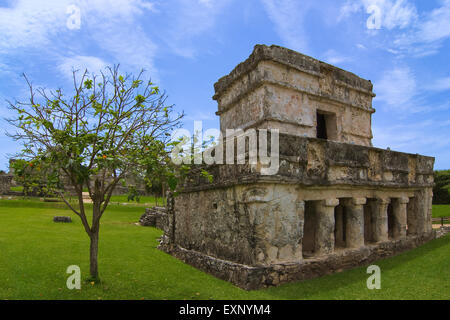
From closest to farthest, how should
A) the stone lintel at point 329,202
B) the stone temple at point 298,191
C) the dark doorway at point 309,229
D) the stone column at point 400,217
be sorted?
the stone temple at point 298,191 < the stone lintel at point 329,202 < the dark doorway at point 309,229 < the stone column at point 400,217

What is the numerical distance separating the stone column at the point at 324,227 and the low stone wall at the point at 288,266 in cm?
21

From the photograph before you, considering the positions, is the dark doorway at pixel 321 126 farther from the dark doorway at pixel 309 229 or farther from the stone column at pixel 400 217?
the stone column at pixel 400 217

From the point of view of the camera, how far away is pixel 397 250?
9109 millimetres

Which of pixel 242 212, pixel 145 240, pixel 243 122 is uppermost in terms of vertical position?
pixel 243 122

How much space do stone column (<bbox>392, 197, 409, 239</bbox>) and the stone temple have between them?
3 cm

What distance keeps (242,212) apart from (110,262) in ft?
13.3

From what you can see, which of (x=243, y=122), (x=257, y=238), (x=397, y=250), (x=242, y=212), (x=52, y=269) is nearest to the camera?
(x=257, y=238)

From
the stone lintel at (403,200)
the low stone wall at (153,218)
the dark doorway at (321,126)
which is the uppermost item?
the dark doorway at (321,126)

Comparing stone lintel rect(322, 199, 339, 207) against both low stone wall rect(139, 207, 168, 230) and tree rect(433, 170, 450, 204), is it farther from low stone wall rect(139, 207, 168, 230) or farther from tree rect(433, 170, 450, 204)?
tree rect(433, 170, 450, 204)

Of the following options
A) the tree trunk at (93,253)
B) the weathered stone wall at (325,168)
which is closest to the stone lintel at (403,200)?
the weathered stone wall at (325,168)

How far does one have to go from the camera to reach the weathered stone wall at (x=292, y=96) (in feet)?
29.3

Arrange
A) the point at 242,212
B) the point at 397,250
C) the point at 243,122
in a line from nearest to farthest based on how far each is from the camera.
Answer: the point at 242,212, the point at 397,250, the point at 243,122
